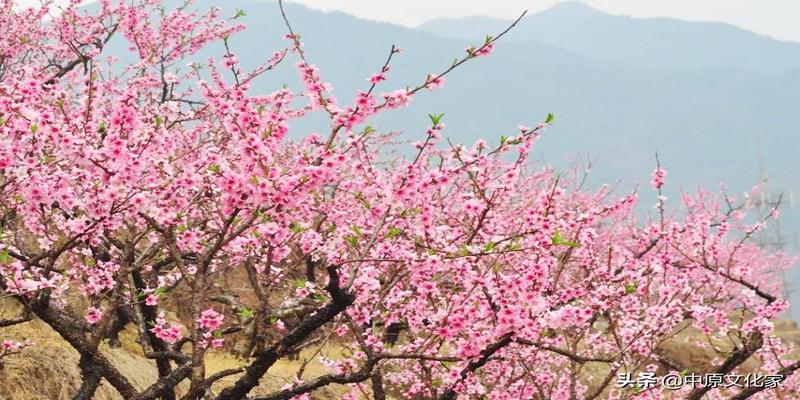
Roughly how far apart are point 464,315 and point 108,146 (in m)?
2.87

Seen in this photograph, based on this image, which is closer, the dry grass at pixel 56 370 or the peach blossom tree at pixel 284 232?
the peach blossom tree at pixel 284 232

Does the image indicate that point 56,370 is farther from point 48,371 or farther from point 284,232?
point 284,232

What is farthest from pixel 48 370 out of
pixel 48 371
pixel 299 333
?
pixel 299 333

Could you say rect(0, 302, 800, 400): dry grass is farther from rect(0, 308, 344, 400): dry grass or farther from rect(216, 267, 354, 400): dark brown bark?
rect(216, 267, 354, 400): dark brown bark

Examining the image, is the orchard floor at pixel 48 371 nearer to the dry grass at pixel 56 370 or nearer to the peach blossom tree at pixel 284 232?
the dry grass at pixel 56 370

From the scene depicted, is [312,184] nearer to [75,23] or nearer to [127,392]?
[127,392]

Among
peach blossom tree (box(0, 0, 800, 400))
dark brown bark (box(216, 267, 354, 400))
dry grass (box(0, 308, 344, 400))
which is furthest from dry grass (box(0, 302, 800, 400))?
dark brown bark (box(216, 267, 354, 400))

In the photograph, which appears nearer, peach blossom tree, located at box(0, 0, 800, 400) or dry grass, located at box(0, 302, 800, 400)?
peach blossom tree, located at box(0, 0, 800, 400)

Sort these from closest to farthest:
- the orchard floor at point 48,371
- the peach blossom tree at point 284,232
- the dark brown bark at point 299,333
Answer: the peach blossom tree at point 284,232, the dark brown bark at point 299,333, the orchard floor at point 48,371

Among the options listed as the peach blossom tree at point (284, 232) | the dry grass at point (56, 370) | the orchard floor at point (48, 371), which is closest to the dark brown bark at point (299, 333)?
the peach blossom tree at point (284, 232)

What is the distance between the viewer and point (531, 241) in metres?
5.49

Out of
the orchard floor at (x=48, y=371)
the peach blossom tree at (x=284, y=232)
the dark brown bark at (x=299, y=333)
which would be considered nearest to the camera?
the peach blossom tree at (x=284, y=232)

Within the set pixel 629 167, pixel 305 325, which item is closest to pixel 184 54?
pixel 305 325

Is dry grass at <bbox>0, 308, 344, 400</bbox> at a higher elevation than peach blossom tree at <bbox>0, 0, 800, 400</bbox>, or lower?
lower
